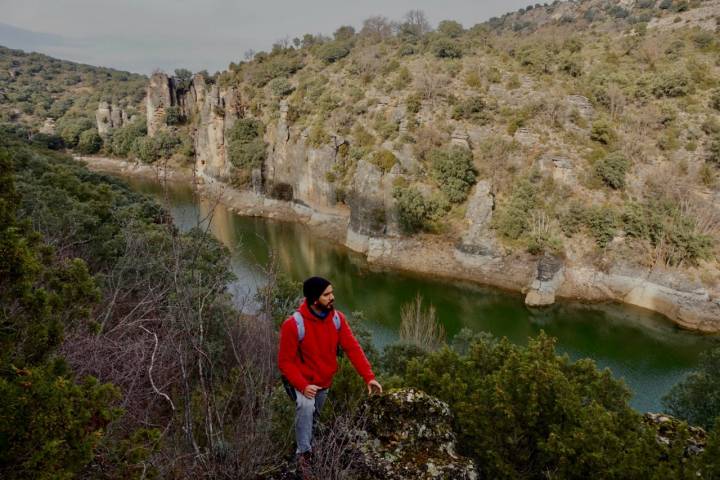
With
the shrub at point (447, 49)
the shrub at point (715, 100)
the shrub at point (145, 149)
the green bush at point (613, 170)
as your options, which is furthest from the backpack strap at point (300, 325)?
the shrub at point (145, 149)

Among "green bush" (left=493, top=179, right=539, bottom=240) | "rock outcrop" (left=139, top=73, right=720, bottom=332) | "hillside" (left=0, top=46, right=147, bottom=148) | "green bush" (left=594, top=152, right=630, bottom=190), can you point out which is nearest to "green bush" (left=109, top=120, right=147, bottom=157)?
"hillside" (left=0, top=46, right=147, bottom=148)

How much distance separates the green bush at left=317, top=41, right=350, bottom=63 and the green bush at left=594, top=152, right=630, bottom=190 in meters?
37.1

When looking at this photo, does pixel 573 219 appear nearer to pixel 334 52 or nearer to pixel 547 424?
pixel 547 424

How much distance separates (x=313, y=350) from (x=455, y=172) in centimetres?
3007

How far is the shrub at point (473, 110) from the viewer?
1444 inches

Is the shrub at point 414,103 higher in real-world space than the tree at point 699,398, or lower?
higher

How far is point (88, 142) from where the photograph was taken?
68.6 meters

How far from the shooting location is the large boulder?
3979 mm

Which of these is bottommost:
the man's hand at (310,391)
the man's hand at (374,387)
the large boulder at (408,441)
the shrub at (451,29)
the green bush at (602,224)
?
the green bush at (602,224)

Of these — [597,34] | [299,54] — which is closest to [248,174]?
[299,54]

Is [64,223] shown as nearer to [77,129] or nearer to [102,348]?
[102,348]

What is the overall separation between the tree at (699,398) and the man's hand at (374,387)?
10.6 m

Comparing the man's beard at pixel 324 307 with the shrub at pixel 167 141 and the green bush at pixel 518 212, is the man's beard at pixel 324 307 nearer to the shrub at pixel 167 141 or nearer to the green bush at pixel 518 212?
the green bush at pixel 518 212

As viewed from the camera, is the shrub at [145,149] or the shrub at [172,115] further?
the shrub at [172,115]
